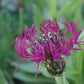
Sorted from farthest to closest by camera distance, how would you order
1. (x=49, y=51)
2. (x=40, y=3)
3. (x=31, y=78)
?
(x=40, y=3) < (x=31, y=78) < (x=49, y=51)

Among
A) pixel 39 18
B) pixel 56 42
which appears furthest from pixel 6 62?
pixel 56 42

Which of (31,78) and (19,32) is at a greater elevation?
(19,32)

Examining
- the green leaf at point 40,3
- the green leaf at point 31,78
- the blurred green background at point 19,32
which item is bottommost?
the green leaf at point 31,78

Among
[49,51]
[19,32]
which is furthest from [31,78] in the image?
[49,51]

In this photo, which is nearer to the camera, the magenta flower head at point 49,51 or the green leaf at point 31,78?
the magenta flower head at point 49,51

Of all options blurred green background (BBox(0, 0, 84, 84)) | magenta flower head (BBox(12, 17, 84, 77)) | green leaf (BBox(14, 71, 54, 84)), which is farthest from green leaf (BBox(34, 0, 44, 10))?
magenta flower head (BBox(12, 17, 84, 77))

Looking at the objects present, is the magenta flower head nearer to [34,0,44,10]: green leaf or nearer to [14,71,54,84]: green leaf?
[14,71,54,84]: green leaf

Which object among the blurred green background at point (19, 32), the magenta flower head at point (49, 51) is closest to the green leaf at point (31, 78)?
the blurred green background at point (19, 32)

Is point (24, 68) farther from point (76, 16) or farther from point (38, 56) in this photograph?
point (38, 56)

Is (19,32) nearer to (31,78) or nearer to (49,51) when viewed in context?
(31,78)

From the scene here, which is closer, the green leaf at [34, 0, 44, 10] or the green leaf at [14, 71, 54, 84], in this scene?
the green leaf at [14, 71, 54, 84]

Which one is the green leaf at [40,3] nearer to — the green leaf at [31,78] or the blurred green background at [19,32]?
the blurred green background at [19,32]
